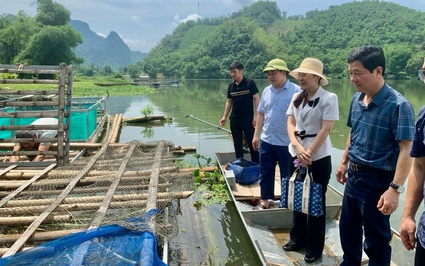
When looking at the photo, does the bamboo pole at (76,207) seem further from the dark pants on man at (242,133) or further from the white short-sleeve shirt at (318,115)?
the dark pants on man at (242,133)

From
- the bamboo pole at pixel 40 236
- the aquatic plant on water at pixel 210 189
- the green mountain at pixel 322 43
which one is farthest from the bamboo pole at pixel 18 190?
the green mountain at pixel 322 43

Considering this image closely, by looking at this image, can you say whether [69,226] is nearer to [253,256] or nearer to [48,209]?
[48,209]

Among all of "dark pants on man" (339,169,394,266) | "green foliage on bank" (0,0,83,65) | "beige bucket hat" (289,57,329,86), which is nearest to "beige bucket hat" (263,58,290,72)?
"beige bucket hat" (289,57,329,86)

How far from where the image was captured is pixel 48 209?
10.7 ft

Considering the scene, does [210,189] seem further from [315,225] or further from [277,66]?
[315,225]

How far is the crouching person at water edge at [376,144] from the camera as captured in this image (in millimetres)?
2330

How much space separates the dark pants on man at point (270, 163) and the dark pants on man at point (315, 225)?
25.5 inches

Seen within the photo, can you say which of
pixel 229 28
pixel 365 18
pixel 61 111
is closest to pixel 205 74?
pixel 229 28

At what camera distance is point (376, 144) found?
2.47 meters

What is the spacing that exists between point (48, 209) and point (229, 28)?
11406 centimetres

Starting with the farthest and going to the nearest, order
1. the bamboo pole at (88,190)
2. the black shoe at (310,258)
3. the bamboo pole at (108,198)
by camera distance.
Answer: the bamboo pole at (88,190) → the black shoe at (310,258) → the bamboo pole at (108,198)

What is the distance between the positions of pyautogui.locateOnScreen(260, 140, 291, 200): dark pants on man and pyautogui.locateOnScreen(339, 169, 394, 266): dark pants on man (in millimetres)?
1446

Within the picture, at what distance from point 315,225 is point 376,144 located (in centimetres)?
119

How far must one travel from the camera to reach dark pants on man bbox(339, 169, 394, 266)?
249cm
